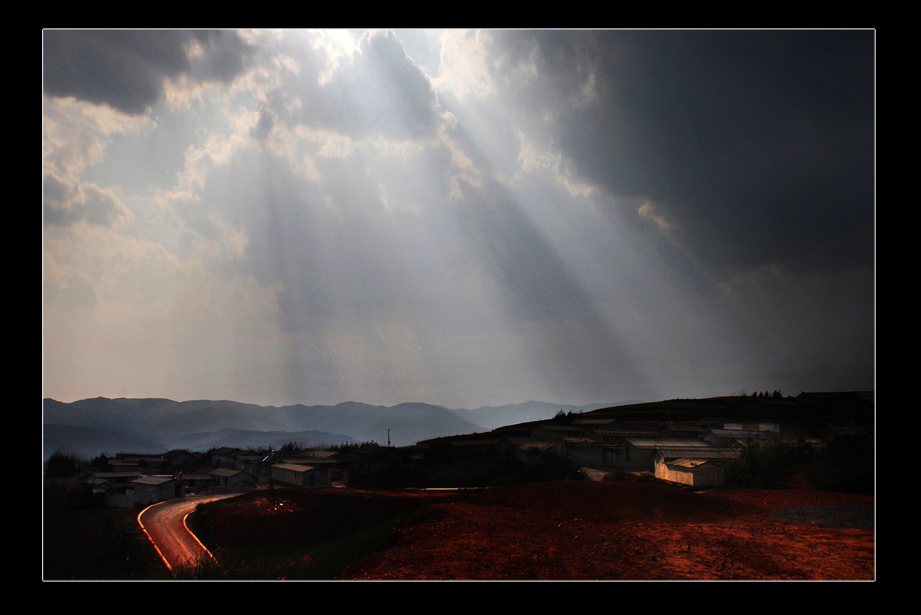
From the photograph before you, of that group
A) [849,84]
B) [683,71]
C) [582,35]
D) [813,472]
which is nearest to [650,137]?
[683,71]

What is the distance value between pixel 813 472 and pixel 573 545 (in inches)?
177

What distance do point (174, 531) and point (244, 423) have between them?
1.82m

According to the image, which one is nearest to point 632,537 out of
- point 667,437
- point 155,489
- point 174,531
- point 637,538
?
point 637,538

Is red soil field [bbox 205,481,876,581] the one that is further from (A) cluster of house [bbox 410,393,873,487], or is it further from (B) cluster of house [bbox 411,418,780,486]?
(A) cluster of house [bbox 410,393,873,487]

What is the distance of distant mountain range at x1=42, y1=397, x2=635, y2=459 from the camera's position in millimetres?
5984

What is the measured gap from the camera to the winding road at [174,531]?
534cm

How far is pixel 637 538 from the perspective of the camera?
17.5 ft

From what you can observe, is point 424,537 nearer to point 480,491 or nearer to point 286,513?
point 480,491

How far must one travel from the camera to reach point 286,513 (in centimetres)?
613

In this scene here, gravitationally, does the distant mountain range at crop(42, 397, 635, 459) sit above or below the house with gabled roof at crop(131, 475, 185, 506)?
above

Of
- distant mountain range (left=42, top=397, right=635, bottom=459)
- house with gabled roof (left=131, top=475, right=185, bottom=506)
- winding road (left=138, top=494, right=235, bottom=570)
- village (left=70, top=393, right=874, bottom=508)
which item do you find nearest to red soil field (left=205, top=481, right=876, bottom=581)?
village (left=70, top=393, right=874, bottom=508)

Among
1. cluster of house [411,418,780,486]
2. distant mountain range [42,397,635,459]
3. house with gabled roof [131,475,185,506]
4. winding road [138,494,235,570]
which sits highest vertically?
distant mountain range [42,397,635,459]

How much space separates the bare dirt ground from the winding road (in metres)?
2.24

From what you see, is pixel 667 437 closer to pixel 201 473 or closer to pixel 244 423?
pixel 244 423
